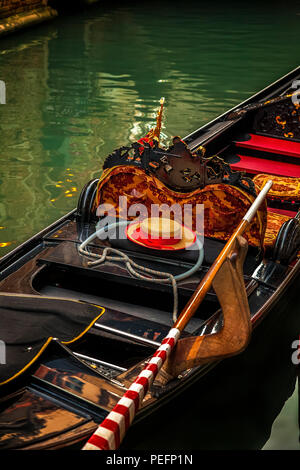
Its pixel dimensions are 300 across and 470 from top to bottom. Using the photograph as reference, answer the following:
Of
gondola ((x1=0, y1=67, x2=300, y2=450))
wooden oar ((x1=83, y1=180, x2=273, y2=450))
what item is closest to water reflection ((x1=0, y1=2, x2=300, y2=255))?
gondola ((x1=0, y1=67, x2=300, y2=450))

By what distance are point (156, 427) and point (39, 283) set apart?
667 millimetres

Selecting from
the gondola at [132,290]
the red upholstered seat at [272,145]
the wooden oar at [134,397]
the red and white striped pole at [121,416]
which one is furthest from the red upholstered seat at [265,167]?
the red and white striped pole at [121,416]

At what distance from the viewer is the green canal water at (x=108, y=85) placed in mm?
3473

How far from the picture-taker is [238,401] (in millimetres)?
1790

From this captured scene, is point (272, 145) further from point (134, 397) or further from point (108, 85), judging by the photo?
point (108, 85)

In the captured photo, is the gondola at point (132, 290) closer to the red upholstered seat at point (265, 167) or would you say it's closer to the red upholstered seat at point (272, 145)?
the red upholstered seat at point (265, 167)

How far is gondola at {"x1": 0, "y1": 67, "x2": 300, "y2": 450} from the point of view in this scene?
1.32 metres

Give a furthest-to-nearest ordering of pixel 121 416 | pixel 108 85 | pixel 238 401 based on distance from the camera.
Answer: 1. pixel 108 85
2. pixel 238 401
3. pixel 121 416

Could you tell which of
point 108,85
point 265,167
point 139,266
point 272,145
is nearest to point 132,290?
point 139,266

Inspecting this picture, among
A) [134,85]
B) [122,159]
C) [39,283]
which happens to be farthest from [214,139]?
[134,85]

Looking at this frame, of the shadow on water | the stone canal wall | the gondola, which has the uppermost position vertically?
the stone canal wall

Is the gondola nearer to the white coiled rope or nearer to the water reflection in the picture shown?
the white coiled rope

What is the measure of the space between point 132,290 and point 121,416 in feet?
2.73

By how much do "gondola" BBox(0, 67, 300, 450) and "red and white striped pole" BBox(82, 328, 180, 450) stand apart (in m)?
0.08
